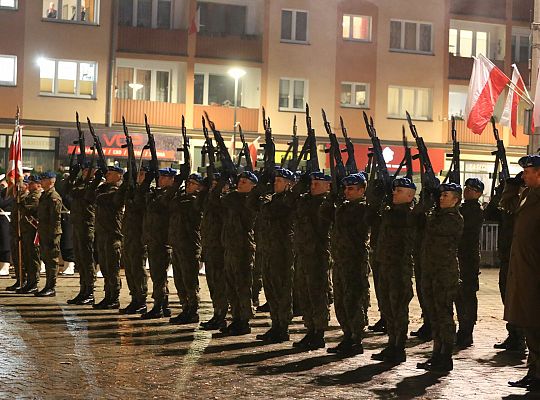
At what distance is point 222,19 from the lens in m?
38.5

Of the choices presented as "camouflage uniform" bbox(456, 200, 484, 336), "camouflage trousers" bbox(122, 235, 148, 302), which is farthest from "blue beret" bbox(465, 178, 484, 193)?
"camouflage trousers" bbox(122, 235, 148, 302)

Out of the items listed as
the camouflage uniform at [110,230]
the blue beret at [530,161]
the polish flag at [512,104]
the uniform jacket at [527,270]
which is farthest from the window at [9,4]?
the uniform jacket at [527,270]

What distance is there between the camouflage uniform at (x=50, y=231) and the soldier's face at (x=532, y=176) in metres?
9.62

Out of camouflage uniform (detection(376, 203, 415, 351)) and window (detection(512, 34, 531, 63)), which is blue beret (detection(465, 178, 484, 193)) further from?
window (detection(512, 34, 531, 63))

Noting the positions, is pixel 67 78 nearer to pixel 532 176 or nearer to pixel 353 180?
pixel 353 180

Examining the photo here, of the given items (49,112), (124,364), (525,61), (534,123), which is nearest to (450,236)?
(124,364)

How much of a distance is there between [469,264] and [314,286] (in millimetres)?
1989

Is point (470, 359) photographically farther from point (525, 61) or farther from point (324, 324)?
point (525, 61)

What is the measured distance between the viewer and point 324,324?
12.1 meters

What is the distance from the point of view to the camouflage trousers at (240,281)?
13.3 m

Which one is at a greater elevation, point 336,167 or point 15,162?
point 15,162

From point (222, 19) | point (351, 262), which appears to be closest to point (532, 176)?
point (351, 262)

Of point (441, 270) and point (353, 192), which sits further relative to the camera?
point (353, 192)

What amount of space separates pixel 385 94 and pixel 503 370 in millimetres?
28998
